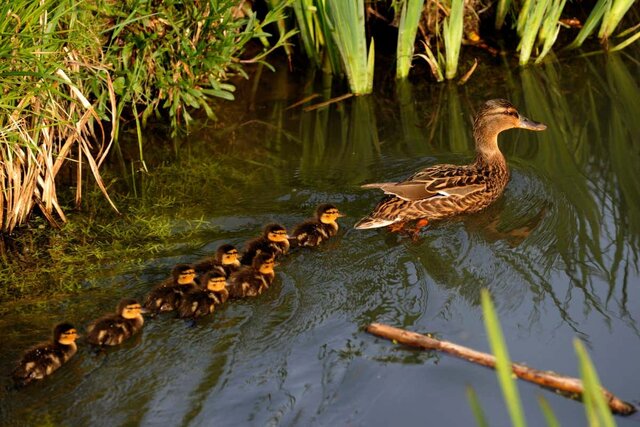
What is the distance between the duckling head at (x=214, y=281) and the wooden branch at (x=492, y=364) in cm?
79

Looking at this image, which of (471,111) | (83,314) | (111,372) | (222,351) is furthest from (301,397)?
(471,111)

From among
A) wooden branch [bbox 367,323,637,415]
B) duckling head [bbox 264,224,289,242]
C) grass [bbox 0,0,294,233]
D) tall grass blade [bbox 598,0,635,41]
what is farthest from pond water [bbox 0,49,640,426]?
tall grass blade [bbox 598,0,635,41]

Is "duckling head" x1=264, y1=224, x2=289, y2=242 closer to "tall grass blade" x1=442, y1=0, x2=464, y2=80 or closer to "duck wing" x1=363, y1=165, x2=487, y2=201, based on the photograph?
"duck wing" x1=363, y1=165, x2=487, y2=201

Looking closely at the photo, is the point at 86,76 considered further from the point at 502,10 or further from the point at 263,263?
the point at 502,10

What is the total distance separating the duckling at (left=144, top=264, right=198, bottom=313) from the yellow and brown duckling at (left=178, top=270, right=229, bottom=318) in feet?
0.15

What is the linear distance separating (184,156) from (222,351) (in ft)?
8.54

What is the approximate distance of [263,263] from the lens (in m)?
5.16

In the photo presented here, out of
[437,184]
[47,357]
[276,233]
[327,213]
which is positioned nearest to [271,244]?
[276,233]

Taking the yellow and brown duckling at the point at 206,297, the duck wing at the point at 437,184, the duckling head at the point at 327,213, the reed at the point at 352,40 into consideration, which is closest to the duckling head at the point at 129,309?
the yellow and brown duckling at the point at 206,297

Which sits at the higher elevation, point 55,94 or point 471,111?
point 55,94

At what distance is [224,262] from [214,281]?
0.37 meters

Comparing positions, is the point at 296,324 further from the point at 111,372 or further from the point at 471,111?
the point at 471,111

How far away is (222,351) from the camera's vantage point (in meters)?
4.64

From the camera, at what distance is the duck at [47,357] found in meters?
4.42
